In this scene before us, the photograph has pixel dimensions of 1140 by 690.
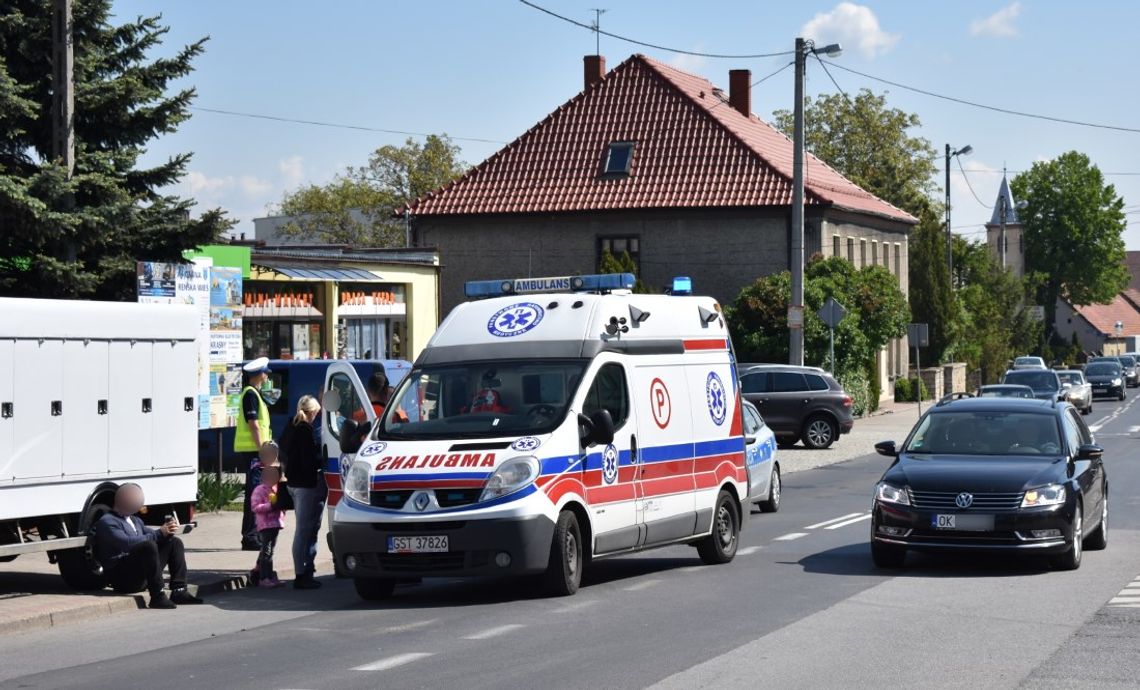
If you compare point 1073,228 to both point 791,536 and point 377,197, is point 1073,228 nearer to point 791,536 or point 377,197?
point 377,197

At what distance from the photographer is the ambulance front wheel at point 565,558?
1281 centimetres

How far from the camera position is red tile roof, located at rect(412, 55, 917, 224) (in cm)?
4972

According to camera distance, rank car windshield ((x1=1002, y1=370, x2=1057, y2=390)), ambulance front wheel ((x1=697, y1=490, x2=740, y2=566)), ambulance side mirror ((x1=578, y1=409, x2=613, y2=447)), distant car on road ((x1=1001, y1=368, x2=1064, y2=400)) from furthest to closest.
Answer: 1. car windshield ((x1=1002, y1=370, x2=1057, y2=390))
2. distant car on road ((x1=1001, y1=368, x2=1064, y2=400))
3. ambulance front wheel ((x1=697, y1=490, x2=740, y2=566))
4. ambulance side mirror ((x1=578, y1=409, x2=613, y2=447))

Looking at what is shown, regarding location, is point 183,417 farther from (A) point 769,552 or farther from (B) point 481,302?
(A) point 769,552

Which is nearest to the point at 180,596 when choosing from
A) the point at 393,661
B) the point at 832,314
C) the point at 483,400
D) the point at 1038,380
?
the point at 483,400

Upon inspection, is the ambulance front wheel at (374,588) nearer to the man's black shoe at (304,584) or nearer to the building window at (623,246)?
the man's black shoe at (304,584)

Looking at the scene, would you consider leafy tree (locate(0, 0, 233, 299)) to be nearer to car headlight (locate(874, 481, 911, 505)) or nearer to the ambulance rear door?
the ambulance rear door

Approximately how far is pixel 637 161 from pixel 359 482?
39.2 metres

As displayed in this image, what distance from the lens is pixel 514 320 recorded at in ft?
46.5

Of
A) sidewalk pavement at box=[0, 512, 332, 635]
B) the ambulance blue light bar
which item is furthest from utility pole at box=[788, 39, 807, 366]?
the ambulance blue light bar

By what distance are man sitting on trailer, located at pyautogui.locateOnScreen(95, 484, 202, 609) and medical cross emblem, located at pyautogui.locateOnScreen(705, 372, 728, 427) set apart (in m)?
5.11

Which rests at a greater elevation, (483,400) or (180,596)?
(483,400)

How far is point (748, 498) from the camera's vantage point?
53.9ft

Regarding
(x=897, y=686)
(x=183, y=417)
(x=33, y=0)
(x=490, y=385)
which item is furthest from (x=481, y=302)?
(x=33, y=0)
